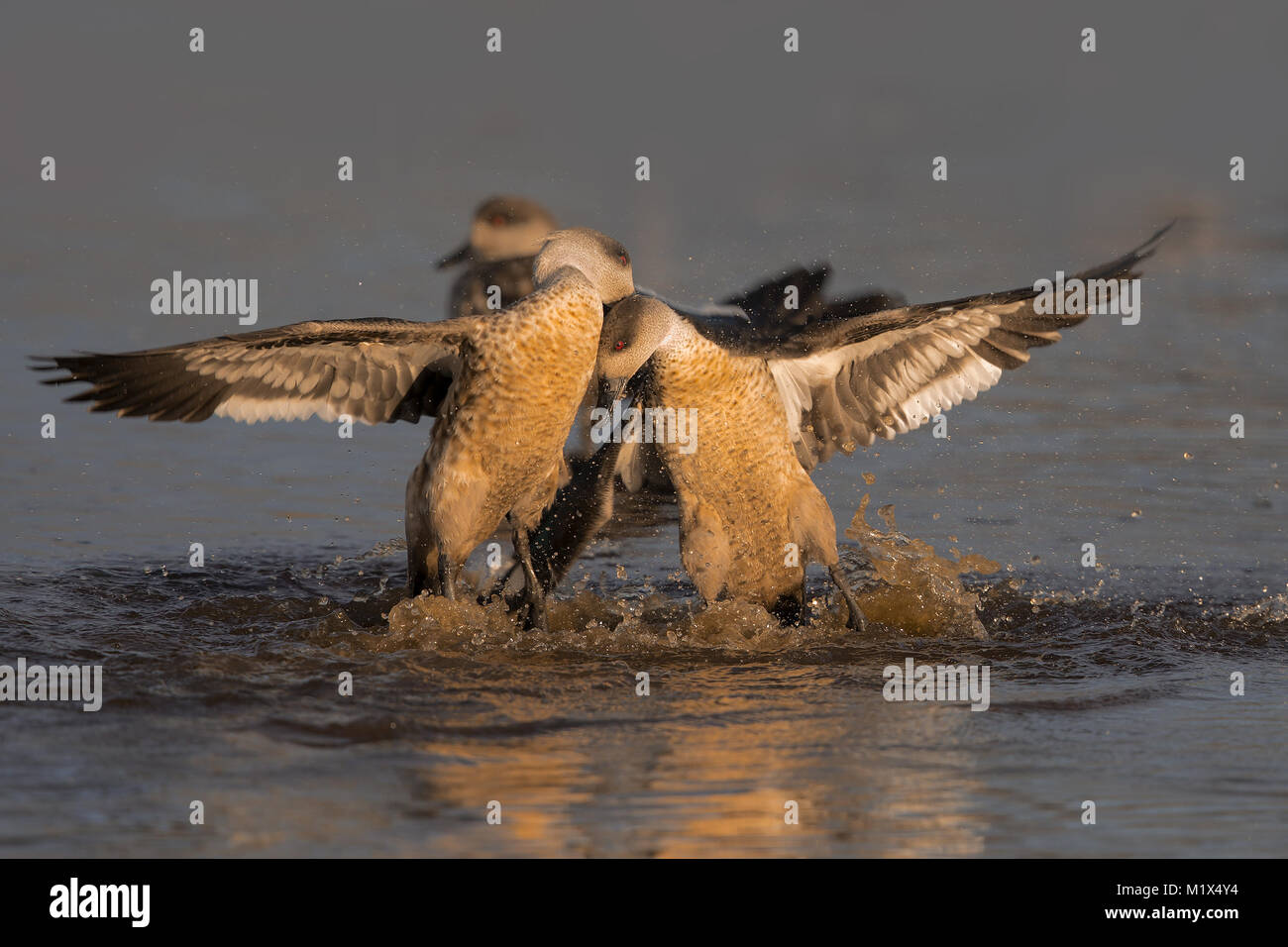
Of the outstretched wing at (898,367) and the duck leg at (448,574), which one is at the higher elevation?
the outstretched wing at (898,367)

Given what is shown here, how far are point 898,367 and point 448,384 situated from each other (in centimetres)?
214

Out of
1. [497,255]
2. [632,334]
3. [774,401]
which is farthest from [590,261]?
[497,255]

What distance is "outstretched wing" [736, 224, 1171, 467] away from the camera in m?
7.21

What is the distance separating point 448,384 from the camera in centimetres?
731

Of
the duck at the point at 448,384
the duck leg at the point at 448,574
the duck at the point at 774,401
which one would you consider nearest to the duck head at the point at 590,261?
the duck at the point at 448,384

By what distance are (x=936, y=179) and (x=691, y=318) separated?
7.36m

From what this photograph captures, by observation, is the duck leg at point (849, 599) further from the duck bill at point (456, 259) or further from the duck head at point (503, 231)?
the duck bill at point (456, 259)

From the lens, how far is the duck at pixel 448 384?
6.58 metres

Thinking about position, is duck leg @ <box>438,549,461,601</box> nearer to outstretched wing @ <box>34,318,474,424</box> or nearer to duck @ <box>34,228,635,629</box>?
duck @ <box>34,228,635,629</box>

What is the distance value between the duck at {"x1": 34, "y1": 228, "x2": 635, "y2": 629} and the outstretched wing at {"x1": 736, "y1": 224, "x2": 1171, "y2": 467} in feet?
2.65

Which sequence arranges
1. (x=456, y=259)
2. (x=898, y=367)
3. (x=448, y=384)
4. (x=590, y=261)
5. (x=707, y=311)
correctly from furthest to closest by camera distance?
(x=456, y=259) < (x=898, y=367) < (x=707, y=311) < (x=448, y=384) < (x=590, y=261)

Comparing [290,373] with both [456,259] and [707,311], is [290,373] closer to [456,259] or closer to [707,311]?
[707,311]

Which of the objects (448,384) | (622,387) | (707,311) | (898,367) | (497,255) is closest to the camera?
(622,387)

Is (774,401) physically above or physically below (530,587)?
above
